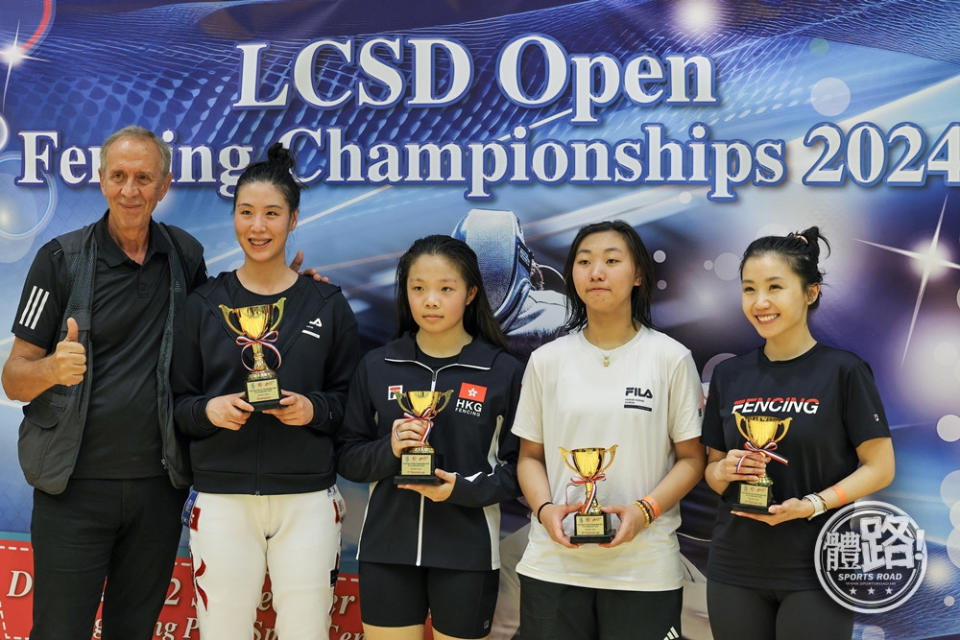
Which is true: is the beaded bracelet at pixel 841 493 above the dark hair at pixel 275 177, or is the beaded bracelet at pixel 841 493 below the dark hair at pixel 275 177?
below

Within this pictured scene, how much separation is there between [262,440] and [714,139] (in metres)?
2.17

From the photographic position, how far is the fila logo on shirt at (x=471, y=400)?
3000 mm

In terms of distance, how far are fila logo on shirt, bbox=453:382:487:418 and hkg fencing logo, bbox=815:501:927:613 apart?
151 cm

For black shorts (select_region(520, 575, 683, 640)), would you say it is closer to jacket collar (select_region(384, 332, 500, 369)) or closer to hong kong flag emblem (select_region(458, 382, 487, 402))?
hong kong flag emblem (select_region(458, 382, 487, 402))

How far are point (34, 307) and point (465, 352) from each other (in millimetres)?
1491

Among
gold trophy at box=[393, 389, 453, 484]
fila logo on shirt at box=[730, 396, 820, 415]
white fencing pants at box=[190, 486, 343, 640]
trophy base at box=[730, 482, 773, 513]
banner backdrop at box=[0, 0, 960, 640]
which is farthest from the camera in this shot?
banner backdrop at box=[0, 0, 960, 640]

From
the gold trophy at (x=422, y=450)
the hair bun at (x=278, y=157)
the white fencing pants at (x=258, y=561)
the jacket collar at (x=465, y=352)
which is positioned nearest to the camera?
the gold trophy at (x=422, y=450)

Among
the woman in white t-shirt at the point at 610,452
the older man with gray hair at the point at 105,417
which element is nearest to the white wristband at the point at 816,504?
the woman in white t-shirt at the point at 610,452

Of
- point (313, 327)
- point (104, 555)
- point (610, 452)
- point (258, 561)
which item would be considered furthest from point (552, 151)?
point (104, 555)

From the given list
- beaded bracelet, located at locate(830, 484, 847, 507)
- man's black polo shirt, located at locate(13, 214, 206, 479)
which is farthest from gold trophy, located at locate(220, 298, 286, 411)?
beaded bracelet, located at locate(830, 484, 847, 507)

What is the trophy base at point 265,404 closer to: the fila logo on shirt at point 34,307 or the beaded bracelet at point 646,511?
the fila logo on shirt at point 34,307

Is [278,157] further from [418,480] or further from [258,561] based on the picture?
[258,561]

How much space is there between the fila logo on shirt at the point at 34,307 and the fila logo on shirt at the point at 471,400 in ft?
4.79

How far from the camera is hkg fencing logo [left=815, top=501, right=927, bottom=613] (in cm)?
346
